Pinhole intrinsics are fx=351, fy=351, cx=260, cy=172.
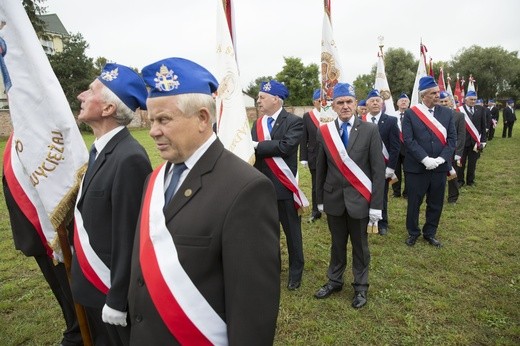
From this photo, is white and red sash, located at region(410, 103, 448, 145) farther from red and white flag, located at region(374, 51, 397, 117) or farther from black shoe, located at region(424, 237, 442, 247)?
red and white flag, located at region(374, 51, 397, 117)

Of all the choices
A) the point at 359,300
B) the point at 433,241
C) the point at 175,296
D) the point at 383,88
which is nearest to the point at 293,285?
the point at 359,300

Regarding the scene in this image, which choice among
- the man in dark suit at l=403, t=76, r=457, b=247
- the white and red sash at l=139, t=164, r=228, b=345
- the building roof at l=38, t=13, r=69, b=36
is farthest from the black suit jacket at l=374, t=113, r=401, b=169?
the building roof at l=38, t=13, r=69, b=36

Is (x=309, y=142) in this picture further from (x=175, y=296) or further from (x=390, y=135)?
(x=175, y=296)

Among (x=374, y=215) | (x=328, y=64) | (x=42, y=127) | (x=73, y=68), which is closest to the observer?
(x=42, y=127)

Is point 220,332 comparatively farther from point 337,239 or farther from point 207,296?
point 337,239

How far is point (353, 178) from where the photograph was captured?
3.73 meters

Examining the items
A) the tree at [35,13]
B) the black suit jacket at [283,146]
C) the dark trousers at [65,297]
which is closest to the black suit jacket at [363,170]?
the black suit jacket at [283,146]

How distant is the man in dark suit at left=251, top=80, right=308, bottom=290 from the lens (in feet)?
13.4

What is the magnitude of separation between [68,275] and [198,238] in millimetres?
1721

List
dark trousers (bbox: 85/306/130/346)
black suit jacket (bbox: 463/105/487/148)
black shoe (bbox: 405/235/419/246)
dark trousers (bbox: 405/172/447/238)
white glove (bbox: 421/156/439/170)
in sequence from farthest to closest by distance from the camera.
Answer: black suit jacket (bbox: 463/105/487/148), black shoe (bbox: 405/235/419/246), dark trousers (bbox: 405/172/447/238), white glove (bbox: 421/156/439/170), dark trousers (bbox: 85/306/130/346)

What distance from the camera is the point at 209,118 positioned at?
175 cm

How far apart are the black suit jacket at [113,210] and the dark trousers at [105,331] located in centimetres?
18

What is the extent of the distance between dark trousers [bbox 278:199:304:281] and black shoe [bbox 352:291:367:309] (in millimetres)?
739

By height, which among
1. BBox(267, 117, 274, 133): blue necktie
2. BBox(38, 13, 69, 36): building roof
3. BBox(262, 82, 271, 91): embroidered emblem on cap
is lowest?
BBox(267, 117, 274, 133): blue necktie
